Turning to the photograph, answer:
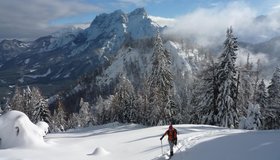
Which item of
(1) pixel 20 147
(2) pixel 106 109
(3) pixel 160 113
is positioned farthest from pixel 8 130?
(2) pixel 106 109

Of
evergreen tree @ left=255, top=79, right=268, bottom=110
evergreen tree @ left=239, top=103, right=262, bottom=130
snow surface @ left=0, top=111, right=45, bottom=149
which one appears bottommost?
evergreen tree @ left=239, top=103, right=262, bottom=130

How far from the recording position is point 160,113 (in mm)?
51906

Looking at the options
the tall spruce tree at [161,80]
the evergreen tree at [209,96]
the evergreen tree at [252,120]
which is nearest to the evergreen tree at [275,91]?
the evergreen tree at [252,120]

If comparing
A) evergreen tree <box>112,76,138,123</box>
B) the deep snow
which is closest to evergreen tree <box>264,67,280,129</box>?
the deep snow

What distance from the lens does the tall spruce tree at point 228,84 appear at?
1663 inches

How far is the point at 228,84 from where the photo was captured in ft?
139

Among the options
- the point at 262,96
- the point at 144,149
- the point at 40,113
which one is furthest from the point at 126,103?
the point at 144,149

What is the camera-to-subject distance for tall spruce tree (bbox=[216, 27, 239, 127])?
42.2m

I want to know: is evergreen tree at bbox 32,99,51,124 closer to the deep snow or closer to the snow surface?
the deep snow

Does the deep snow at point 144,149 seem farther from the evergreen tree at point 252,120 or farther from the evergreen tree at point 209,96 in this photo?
the evergreen tree at point 252,120

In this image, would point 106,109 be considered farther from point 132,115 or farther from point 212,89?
point 212,89

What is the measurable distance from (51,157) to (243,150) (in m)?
10.4

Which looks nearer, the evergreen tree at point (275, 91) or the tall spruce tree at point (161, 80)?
the tall spruce tree at point (161, 80)

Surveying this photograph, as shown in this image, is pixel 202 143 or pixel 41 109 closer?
pixel 202 143
